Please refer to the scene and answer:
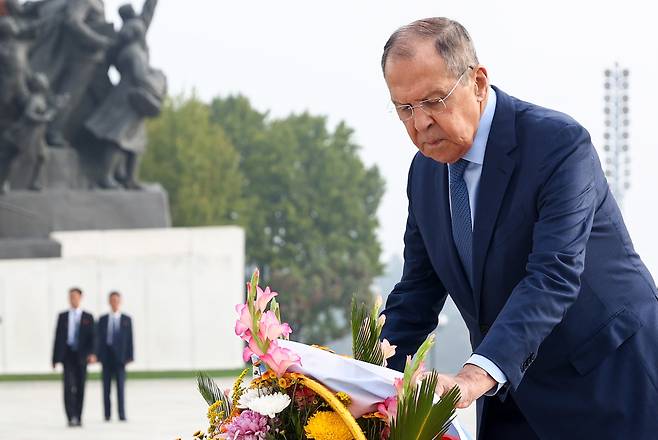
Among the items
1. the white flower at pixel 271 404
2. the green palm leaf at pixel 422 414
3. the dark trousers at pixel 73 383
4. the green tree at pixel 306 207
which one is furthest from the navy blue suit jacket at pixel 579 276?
the green tree at pixel 306 207

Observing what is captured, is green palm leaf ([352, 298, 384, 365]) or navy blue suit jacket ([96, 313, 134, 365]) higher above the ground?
green palm leaf ([352, 298, 384, 365])

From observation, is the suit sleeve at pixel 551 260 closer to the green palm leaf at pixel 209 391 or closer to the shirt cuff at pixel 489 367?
the shirt cuff at pixel 489 367

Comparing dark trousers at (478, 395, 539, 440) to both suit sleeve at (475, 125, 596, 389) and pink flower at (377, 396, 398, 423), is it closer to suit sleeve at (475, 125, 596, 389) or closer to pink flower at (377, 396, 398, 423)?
suit sleeve at (475, 125, 596, 389)

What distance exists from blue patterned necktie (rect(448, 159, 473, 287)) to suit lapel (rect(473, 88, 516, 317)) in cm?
4

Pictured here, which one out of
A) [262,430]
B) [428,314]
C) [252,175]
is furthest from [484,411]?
[252,175]

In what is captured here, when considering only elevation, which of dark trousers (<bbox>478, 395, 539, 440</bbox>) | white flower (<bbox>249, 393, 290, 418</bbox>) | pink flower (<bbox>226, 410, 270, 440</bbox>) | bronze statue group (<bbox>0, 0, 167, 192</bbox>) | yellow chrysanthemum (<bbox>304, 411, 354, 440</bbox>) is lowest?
bronze statue group (<bbox>0, 0, 167, 192</bbox>)

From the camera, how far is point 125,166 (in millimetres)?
26844

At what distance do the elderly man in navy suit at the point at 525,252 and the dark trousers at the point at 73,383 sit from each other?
12.8m

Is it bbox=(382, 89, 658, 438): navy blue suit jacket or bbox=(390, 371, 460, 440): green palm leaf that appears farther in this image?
bbox=(382, 89, 658, 438): navy blue suit jacket

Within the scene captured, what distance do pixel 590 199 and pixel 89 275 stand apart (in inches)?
911

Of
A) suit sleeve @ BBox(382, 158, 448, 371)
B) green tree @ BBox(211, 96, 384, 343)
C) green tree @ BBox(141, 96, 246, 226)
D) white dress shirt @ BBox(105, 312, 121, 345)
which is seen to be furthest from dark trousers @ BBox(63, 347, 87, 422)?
green tree @ BBox(211, 96, 384, 343)

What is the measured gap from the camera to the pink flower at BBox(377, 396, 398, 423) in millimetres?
2170

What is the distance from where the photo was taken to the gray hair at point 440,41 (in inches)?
95.4

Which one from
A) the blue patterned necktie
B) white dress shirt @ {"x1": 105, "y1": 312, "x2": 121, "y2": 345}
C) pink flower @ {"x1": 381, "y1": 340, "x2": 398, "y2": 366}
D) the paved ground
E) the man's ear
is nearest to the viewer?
pink flower @ {"x1": 381, "y1": 340, "x2": 398, "y2": 366}
